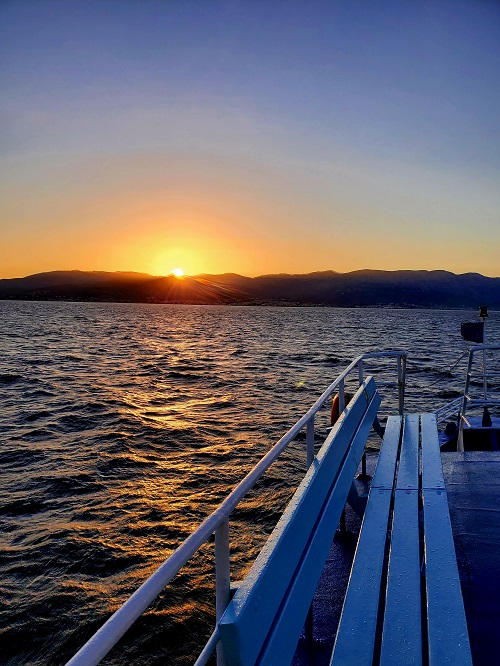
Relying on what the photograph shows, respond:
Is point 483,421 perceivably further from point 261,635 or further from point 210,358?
point 210,358

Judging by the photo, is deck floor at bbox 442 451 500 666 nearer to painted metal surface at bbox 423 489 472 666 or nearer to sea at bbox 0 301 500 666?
painted metal surface at bbox 423 489 472 666

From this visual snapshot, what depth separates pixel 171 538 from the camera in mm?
7270

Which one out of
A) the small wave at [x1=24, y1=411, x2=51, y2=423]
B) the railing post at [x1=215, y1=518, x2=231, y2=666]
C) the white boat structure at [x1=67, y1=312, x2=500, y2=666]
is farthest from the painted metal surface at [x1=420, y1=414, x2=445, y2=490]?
the small wave at [x1=24, y1=411, x2=51, y2=423]

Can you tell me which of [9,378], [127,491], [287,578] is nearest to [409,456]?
[287,578]

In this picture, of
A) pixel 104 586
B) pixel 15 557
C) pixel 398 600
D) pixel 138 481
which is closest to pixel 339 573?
pixel 398 600

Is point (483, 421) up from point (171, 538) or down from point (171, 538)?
up

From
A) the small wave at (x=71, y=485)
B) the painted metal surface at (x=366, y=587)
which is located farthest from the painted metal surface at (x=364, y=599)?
the small wave at (x=71, y=485)

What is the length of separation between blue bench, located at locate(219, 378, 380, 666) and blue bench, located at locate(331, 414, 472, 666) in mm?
298

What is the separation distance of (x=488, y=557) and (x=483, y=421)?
15.4 ft

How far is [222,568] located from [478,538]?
311cm

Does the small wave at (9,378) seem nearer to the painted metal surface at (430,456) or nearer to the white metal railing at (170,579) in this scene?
the painted metal surface at (430,456)

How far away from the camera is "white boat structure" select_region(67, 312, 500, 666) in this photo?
171cm

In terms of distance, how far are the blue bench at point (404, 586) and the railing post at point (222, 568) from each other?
0.81m

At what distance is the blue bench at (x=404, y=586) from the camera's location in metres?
2.28
